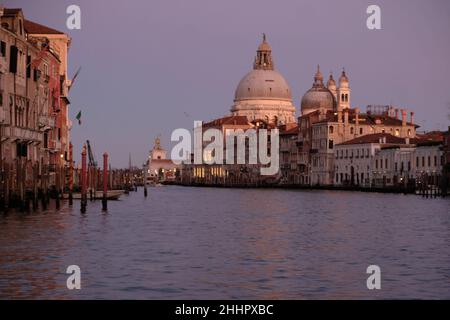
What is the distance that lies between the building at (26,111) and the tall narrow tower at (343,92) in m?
114

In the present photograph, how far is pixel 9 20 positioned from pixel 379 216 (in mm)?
18194

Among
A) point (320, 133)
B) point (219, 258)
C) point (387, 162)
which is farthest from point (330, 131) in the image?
point (219, 258)

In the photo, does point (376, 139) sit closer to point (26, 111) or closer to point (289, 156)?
point (289, 156)

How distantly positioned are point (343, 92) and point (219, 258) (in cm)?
15525

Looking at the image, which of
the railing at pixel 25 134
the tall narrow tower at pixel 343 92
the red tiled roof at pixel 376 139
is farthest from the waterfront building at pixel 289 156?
the railing at pixel 25 134

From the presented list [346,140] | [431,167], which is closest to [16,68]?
[431,167]

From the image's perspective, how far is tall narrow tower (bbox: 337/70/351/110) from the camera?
179375 millimetres

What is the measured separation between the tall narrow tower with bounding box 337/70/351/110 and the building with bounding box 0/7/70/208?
114 metres

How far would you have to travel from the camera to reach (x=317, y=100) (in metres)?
177

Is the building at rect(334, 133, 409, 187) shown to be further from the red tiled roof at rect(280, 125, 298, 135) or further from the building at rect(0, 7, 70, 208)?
the building at rect(0, 7, 70, 208)

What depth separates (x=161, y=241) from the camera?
105ft

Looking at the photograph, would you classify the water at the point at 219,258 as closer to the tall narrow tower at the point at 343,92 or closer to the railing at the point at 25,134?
the railing at the point at 25,134

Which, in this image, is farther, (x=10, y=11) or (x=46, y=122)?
(x=46, y=122)

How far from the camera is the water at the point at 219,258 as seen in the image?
68.2 ft
